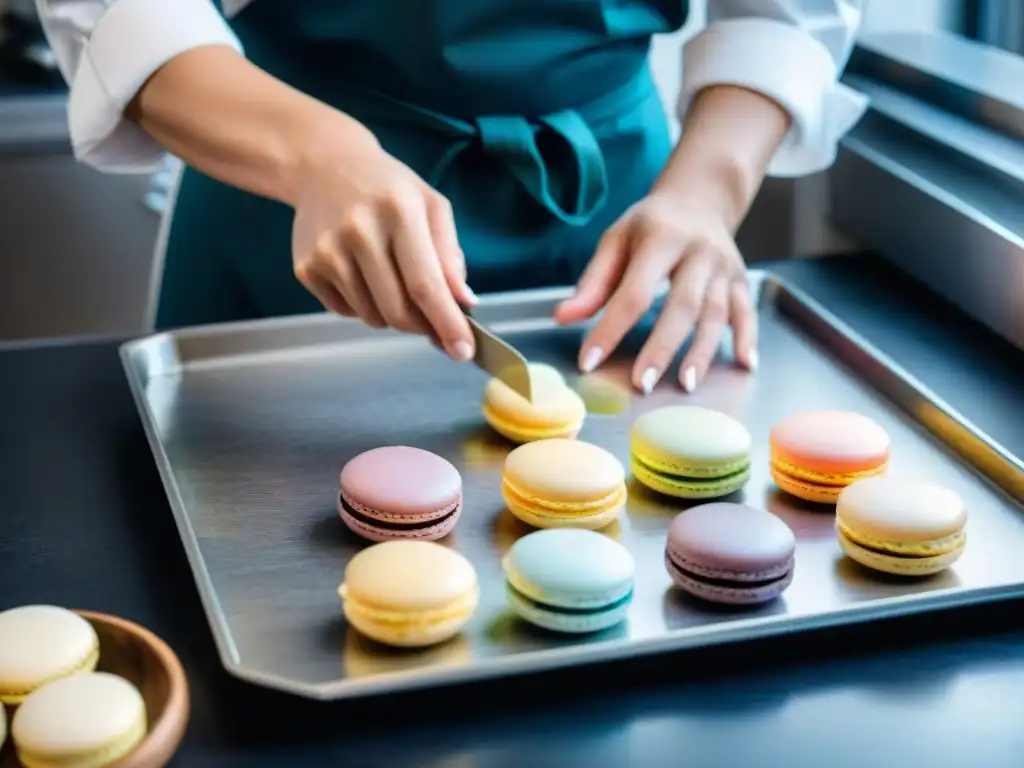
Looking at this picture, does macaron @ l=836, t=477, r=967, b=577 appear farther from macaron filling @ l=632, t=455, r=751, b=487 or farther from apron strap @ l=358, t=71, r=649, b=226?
apron strap @ l=358, t=71, r=649, b=226

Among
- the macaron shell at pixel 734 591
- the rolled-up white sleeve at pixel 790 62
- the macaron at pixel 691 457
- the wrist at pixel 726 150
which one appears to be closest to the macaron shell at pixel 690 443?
the macaron at pixel 691 457

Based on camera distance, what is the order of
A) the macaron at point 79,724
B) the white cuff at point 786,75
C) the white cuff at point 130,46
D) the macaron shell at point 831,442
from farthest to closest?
the white cuff at point 786,75 → the white cuff at point 130,46 → the macaron shell at point 831,442 → the macaron at point 79,724

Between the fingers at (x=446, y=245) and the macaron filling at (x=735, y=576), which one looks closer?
the macaron filling at (x=735, y=576)

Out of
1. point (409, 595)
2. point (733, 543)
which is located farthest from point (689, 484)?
point (409, 595)

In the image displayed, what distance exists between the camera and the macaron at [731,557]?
0.64 m

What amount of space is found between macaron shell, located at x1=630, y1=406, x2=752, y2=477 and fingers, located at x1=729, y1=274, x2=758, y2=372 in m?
0.15

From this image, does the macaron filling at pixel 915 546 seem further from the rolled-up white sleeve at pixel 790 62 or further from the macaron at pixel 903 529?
the rolled-up white sleeve at pixel 790 62

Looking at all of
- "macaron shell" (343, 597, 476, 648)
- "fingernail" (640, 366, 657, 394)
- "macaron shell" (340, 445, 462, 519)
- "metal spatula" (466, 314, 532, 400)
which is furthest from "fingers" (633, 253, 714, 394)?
"macaron shell" (343, 597, 476, 648)

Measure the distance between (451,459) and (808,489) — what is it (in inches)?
8.1

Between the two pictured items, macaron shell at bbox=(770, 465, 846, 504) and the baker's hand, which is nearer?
macaron shell at bbox=(770, 465, 846, 504)

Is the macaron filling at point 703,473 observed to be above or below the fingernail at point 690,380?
above

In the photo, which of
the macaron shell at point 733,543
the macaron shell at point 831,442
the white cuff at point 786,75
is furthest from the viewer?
the white cuff at point 786,75

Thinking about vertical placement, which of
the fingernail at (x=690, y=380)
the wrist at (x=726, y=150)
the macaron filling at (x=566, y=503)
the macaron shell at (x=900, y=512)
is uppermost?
the wrist at (x=726, y=150)

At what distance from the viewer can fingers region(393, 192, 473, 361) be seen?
0.80 m
